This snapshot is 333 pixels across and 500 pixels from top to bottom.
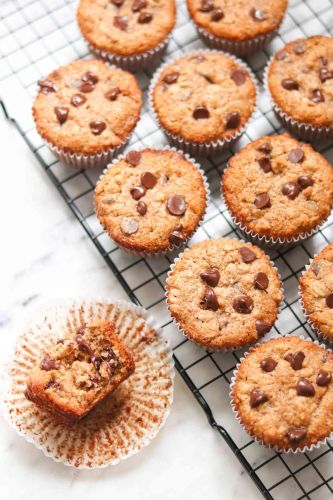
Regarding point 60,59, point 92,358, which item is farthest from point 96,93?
point 92,358

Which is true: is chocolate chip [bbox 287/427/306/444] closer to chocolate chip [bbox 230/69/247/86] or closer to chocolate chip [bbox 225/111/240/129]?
chocolate chip [bbox 225/111/240/129]

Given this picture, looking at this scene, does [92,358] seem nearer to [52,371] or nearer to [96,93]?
[52,371]

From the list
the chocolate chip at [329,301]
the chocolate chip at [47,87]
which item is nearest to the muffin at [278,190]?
the chocolate chip at [329,301]

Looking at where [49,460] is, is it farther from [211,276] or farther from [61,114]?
[61,114]

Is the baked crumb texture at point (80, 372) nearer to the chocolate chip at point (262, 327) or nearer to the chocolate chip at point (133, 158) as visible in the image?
the chocolate chip at point (262, 327)

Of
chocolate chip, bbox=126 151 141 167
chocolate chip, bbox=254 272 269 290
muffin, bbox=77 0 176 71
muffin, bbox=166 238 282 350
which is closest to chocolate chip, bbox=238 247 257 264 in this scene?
muffin, bbox=166 238 282 350

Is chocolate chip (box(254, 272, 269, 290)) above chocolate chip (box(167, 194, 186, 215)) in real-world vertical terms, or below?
below
